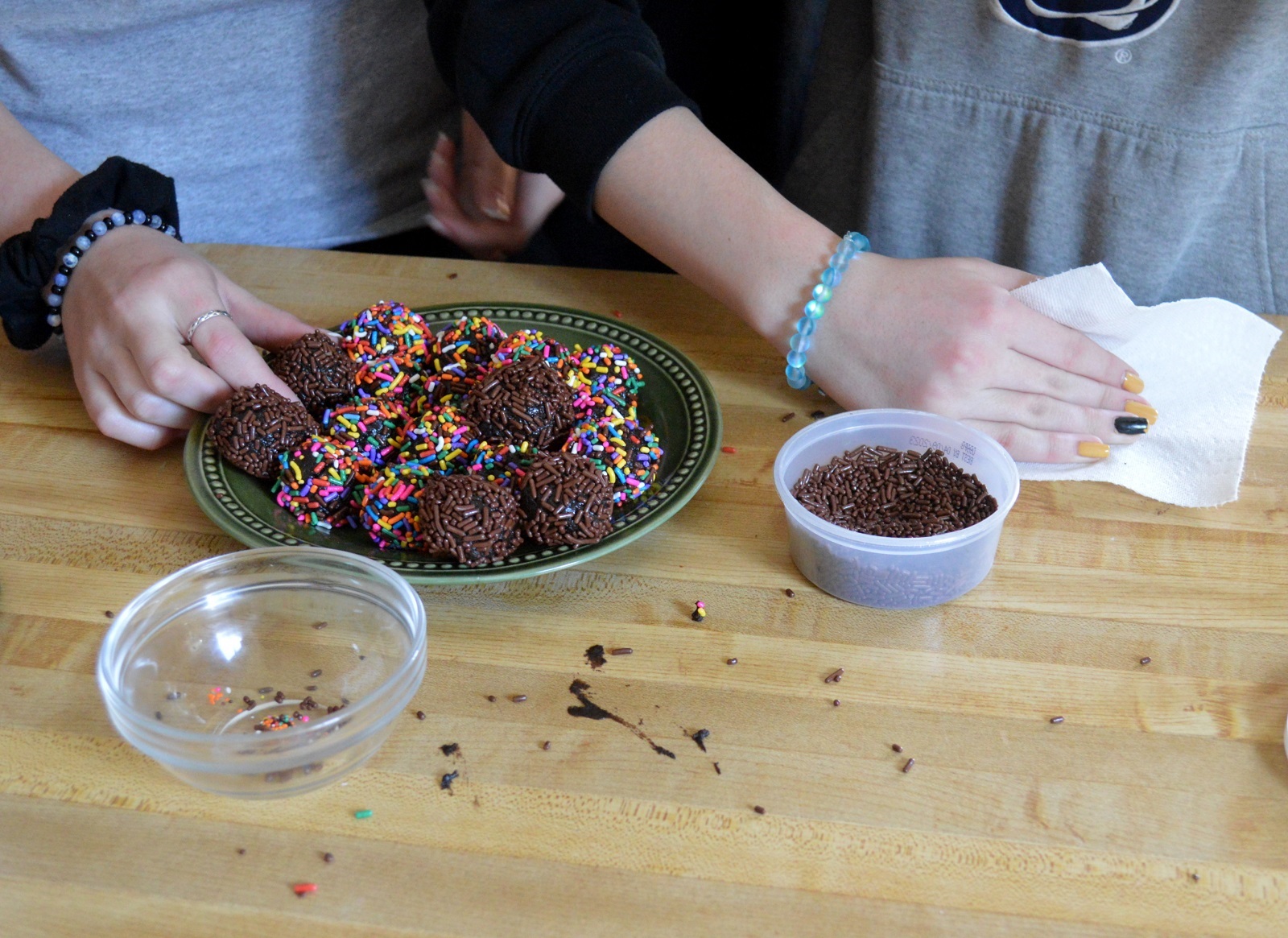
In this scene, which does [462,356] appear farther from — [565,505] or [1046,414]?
[1046,414]

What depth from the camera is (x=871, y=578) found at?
98 cm

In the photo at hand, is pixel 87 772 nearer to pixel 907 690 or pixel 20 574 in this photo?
pixel 20 574

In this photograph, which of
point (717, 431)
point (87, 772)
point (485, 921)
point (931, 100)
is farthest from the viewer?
point (931, 100)

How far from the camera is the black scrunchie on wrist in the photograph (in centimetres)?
128

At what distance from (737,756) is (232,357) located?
72 cm

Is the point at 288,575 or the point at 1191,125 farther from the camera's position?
the point at 1191,125

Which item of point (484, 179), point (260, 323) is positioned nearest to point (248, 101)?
point (484, 179)

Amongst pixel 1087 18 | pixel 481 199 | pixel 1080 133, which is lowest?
pixel 481 199

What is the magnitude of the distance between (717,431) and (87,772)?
659 mm

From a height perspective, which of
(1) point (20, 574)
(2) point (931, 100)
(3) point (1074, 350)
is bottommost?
(1) point (20, 574)

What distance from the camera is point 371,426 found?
44.7 inches

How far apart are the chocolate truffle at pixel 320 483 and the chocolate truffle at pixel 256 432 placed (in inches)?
0.8

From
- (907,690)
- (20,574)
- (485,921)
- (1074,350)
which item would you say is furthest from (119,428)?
(1074,350)

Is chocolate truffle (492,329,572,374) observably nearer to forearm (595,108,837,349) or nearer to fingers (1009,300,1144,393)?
forearm (595,108,837,349)
